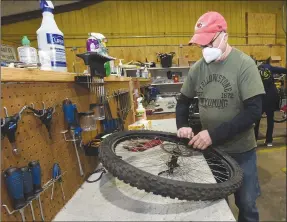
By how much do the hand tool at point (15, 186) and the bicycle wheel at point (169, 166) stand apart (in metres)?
0.25

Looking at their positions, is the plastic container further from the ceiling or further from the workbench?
the ceiling

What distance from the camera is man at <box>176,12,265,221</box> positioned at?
0.90 metres

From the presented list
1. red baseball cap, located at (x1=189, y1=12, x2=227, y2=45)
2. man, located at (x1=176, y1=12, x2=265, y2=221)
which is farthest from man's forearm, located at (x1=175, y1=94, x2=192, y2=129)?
red baseball cap, located at (x1=189, y1=12, x2=227, y2=45)

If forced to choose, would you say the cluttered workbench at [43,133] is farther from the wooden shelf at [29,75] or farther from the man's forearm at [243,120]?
the man's forearm at [243,120]

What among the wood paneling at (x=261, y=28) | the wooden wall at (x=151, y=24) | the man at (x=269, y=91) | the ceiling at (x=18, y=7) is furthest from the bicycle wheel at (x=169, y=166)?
the wood paneling at (x=261, y=28)

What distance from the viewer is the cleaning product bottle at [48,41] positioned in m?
0.71

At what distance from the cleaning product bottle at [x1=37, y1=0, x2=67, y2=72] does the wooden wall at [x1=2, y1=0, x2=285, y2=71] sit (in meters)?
5.00

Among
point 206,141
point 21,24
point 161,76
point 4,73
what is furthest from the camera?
point 161,76

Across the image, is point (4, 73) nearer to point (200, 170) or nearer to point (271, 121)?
point (200, 170)

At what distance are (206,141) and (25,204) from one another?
671 mm

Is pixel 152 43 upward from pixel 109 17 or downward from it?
downward

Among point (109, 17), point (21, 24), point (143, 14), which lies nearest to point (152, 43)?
point (143, 14)

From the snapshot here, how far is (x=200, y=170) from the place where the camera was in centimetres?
87

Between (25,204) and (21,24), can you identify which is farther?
(21,24)
